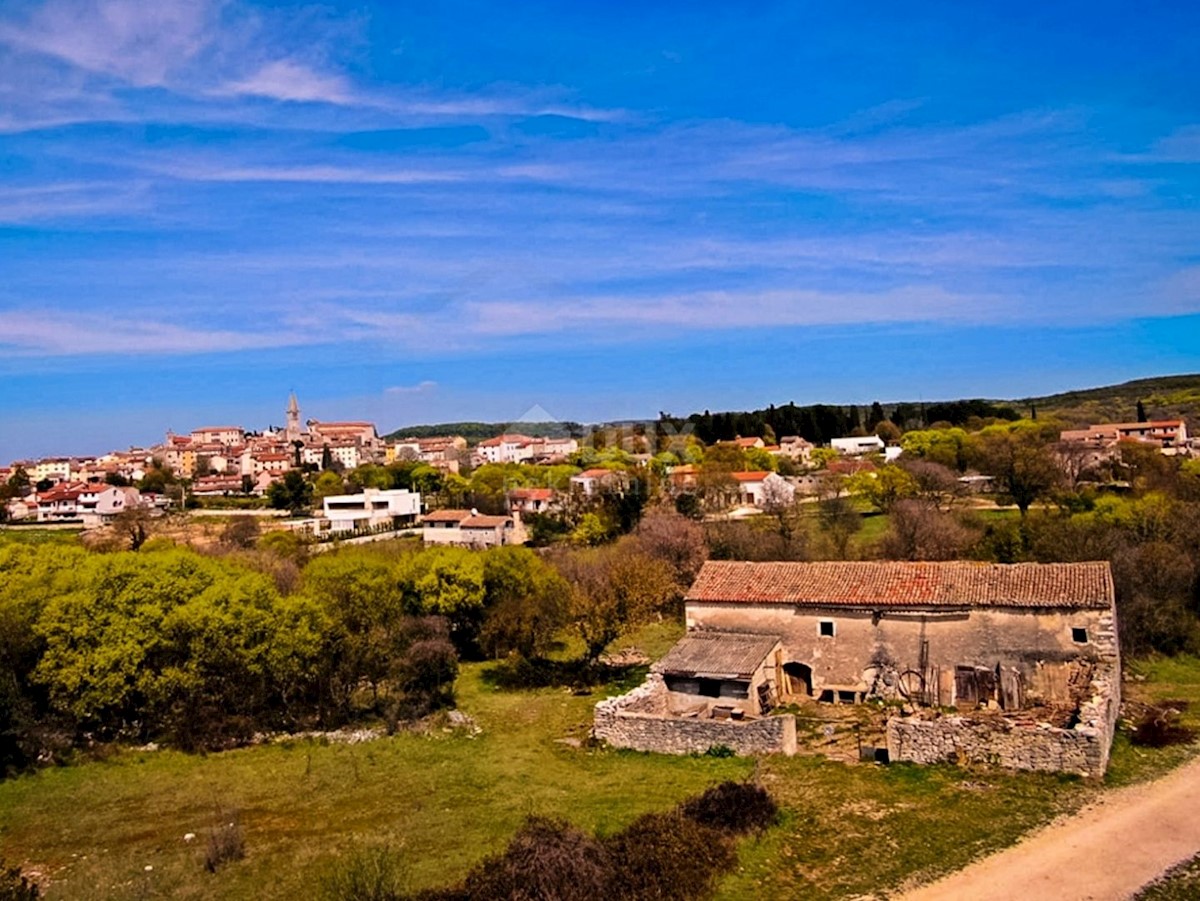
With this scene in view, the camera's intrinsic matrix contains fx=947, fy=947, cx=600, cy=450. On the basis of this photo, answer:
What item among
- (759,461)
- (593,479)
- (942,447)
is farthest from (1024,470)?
(759,461)

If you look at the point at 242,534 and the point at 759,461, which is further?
the point at 759,461

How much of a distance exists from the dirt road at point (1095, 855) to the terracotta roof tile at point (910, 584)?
6551 millimetres

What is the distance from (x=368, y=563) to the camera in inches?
1230

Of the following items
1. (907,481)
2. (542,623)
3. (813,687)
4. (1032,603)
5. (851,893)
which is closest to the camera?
(851,893)

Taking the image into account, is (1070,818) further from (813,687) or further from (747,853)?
(813,687)

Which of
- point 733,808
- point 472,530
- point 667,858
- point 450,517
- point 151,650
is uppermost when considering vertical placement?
point 151,650

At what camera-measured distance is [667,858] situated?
1362 centimetres

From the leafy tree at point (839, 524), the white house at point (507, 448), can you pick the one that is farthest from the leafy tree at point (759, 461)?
the white house at point (507, 448)

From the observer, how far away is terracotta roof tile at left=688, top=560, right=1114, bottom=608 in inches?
893

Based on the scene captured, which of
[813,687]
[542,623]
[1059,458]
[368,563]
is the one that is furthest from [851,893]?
[1059,458]

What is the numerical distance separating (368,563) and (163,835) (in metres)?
14.9

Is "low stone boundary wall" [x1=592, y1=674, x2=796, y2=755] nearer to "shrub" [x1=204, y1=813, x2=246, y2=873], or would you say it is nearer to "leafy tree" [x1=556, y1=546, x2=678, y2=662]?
"leafy tree" [x1=556, y1=546, x2=678, y2=662]

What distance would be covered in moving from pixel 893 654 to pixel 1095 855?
31.3ft

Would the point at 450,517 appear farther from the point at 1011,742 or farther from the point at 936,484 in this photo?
the point at 1011,742
